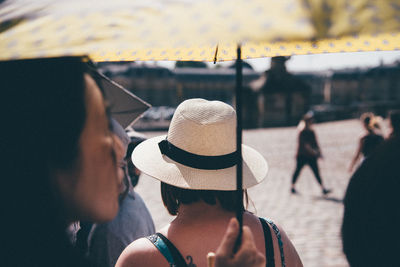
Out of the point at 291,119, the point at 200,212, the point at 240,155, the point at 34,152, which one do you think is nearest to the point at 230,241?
the point at 240,155

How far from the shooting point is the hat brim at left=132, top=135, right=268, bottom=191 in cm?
151

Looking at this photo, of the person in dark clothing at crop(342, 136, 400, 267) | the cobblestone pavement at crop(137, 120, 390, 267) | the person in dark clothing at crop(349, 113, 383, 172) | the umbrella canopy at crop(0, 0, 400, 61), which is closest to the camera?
the umbrella canopy at crop(0, 0, 400, 61)

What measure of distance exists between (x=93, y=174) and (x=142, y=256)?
53 centimetres

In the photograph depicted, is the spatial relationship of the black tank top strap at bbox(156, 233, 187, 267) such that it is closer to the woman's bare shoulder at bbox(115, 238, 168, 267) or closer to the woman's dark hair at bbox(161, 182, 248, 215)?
the woman's bare shoulder at bbox(115, 238, 168, 267)

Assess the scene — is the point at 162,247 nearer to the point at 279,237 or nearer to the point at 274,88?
the point at 279,237

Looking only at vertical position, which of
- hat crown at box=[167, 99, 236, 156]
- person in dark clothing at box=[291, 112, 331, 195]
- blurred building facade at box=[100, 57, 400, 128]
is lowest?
blurred building facade at box=[100, 57, 400, 128]

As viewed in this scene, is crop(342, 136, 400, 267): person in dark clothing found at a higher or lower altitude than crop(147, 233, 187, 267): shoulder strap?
higher

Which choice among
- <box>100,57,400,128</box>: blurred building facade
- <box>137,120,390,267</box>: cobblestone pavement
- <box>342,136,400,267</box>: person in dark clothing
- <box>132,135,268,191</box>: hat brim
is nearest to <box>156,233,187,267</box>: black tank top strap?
<box>132,135,268,191</box>: hat brim

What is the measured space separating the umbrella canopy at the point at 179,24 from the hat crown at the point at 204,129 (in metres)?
0.73

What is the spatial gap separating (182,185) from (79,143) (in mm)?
629

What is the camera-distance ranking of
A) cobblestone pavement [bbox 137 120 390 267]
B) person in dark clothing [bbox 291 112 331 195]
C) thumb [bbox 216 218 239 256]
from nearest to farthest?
thumb [bbox 216 218 239 256]
cobblestone pavement [bbox 137 120 390 267]
person in dark clothing [bbox 291 112 331 195]

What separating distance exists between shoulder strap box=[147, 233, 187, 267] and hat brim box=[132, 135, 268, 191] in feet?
0.79

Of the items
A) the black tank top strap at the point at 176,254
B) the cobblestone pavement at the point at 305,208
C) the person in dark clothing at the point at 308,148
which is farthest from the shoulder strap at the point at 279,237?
the person in dark clothing at the point at 308,148

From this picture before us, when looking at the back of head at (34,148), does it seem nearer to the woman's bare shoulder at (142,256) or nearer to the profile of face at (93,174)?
the profile of face at (93,174)
